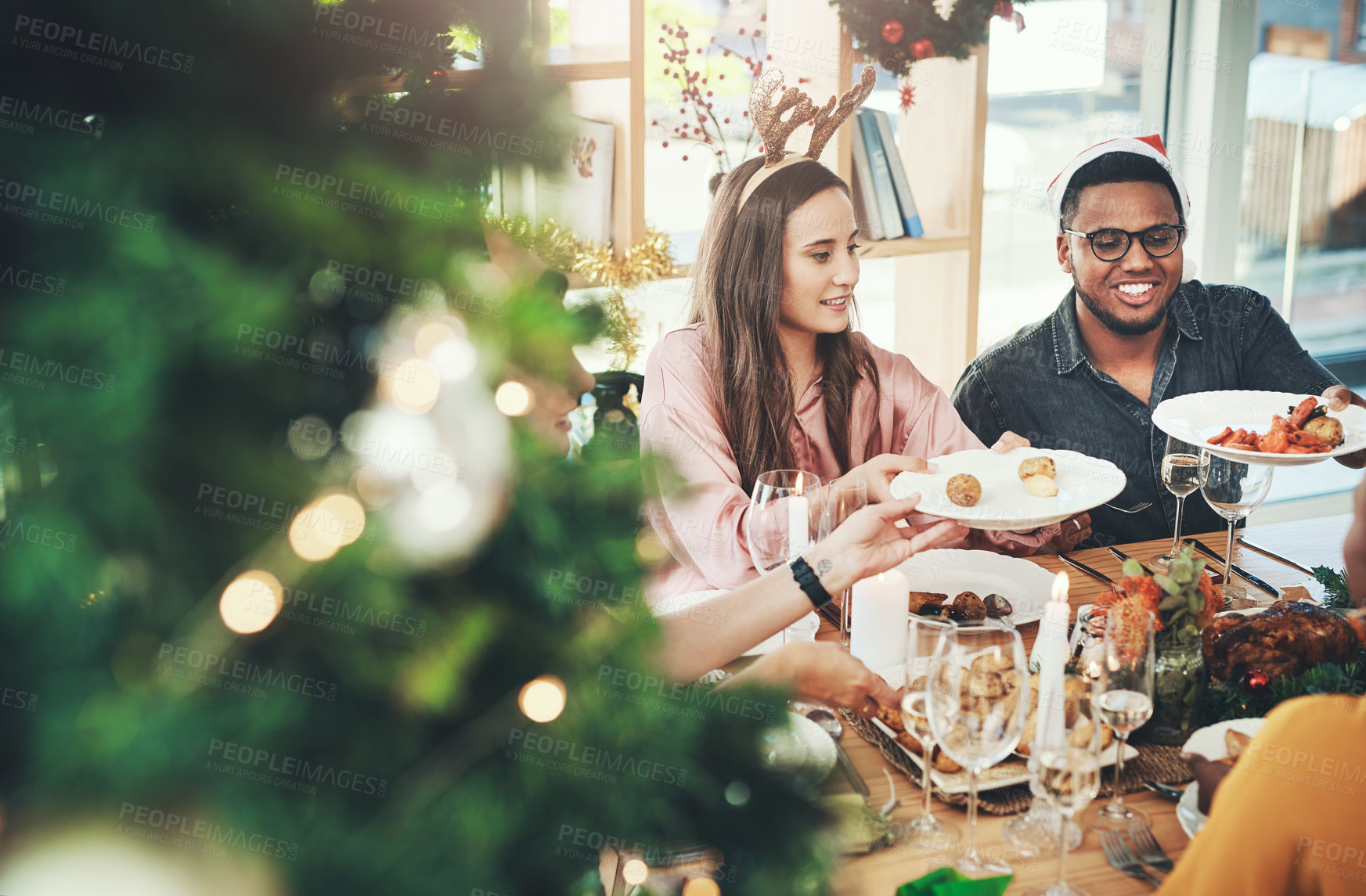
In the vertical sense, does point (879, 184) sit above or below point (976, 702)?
above

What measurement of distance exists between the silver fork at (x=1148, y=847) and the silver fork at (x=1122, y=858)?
0.01 metres

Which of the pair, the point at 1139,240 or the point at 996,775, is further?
the point at 1139,240

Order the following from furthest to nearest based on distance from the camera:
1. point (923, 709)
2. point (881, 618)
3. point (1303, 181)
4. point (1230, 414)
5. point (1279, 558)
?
1. point (1303, 181)
2. point (1230, 414)
3. point (1279, 558)
4. point (881, 618)
5. point (923, 709)

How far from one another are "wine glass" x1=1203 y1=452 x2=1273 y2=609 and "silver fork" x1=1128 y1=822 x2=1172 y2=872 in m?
0.65

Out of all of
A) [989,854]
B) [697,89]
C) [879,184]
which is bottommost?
[989,854]

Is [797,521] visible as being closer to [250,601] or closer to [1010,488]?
[1010,488]

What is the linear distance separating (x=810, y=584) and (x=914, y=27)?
1805 millimetres

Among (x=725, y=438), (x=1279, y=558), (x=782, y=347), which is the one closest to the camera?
(x=1279, y=558)

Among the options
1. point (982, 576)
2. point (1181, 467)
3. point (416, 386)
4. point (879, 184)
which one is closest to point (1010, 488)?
point (982, 576)

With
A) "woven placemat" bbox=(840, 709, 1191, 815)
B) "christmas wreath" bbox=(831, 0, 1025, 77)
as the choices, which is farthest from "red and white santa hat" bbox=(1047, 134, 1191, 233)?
"woven placemat" bbox=(840, 709, 1191, 815)

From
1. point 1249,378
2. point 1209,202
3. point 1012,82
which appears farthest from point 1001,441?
point 1209,202

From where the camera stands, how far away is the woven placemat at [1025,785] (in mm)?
1029

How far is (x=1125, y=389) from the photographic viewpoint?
2.31m

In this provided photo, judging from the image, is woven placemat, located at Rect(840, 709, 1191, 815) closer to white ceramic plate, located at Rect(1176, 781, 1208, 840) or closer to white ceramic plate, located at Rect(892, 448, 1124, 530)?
white ceramic plate, located at Rect(1176, 781, 1208, 840)
